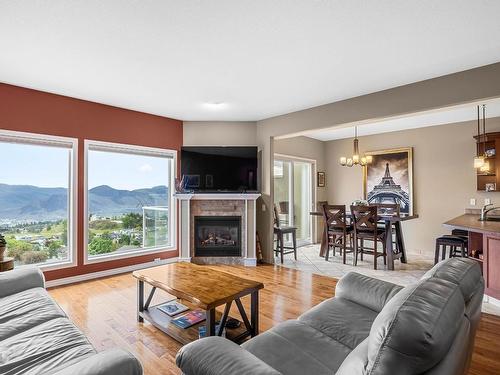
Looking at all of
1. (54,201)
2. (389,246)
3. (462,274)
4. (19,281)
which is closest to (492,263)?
(389,246)

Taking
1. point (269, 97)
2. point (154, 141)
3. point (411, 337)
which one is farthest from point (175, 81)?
point (411, 337)

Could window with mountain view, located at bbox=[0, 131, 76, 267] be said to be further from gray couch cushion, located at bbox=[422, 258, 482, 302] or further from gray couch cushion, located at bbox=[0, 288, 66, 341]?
gray couch cushion, located at bbox=[422, 258, 482, 302]

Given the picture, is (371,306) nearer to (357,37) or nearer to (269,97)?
(357,37)

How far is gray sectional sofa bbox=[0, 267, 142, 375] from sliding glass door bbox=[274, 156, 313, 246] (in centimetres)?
458

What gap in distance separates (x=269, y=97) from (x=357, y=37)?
1.67 meters

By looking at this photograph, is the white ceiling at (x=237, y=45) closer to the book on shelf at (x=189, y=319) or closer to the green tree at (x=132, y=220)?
the green tree at (x=132, y=220)

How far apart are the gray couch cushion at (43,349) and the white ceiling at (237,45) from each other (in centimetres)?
214

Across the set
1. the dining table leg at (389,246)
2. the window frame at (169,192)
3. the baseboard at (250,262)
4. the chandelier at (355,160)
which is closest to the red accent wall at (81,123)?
the window frame at (169,192)

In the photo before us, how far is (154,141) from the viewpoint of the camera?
475 cm

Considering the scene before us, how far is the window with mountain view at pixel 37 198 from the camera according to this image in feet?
11.6

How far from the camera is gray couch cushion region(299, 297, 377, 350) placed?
163 cm

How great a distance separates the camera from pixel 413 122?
5.39 metres

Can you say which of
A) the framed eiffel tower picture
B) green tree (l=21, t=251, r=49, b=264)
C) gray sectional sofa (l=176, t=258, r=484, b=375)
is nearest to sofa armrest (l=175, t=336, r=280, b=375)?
gray sectional sofa (l=176, t=258, r=484, b=375)

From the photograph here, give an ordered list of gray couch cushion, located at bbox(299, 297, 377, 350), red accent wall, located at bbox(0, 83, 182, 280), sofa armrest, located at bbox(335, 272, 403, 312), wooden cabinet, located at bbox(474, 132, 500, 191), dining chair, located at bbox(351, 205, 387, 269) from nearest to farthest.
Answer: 1. gray couch cushion, located at bbox(299, 297, 377, 350)
2. sofa armrest, located at bbox(335, 272, 403, 312)
3. red accent wall, located at bbox(0, 83, 182, 280)
4. dining chair, located at bbox(351, 205, 387, 269)
5. wooden cabinet, located at bbox(474, 132, 500, 191)
